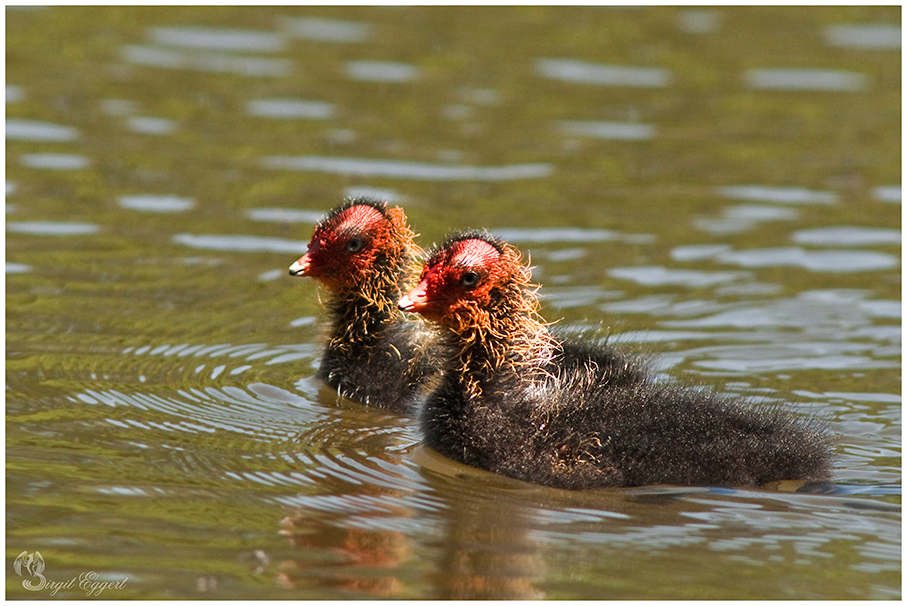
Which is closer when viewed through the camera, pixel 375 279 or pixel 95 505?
pixel 95 505

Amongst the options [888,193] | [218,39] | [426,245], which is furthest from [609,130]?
[218,39]

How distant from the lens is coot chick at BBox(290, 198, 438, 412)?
8.27 meters

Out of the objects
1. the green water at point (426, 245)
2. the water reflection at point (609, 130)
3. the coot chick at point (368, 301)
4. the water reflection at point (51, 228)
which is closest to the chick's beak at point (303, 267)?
the coot chick at point (368, 301)

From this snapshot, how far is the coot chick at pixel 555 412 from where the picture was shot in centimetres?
675

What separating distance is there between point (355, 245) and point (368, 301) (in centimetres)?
35

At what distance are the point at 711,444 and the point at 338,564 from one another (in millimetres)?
1959

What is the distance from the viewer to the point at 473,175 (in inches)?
483

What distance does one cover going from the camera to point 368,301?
27.8 ft

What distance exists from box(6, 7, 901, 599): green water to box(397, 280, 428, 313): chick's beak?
30.7 inches

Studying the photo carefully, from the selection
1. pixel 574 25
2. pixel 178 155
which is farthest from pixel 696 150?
pixel 178 155

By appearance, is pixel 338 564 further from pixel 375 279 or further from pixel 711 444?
pixel 375 279

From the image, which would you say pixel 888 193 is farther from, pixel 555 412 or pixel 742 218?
pixel 555 412

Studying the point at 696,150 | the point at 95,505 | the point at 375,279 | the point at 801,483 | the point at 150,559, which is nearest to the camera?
the point at 150,559

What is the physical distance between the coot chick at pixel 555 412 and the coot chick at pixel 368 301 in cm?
95
